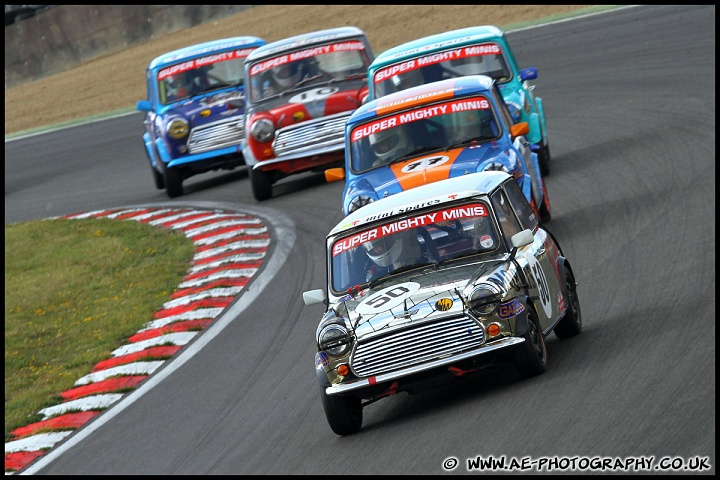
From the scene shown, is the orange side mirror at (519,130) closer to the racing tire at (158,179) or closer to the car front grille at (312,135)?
the car front grille at (312,135)

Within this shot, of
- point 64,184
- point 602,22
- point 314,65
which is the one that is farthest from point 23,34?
point 314,65

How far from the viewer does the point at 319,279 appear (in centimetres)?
1330

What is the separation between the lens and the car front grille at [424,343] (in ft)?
26.9

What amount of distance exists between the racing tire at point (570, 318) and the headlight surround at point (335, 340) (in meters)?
1.70

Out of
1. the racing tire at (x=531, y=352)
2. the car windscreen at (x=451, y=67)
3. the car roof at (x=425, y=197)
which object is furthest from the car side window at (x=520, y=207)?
the car windscreen at (x=451, y=67)

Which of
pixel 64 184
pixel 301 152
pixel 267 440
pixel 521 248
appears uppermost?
pixel 521 248

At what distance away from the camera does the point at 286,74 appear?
58.9ft

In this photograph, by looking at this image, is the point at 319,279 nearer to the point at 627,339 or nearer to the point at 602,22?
the point at 627,339

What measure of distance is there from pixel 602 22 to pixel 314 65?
10.1 metres

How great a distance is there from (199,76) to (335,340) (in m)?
11.7

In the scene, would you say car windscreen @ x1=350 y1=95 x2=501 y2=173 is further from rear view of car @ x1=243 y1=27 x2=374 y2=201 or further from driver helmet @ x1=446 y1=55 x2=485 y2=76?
rear view of car @ x1=243 y1=27 x2=374 y2=201

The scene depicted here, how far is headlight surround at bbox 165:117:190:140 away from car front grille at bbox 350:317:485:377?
1120 centimetres

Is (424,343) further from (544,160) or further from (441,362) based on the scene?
(544,160)

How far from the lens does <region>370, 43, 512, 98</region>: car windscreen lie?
613 inches
